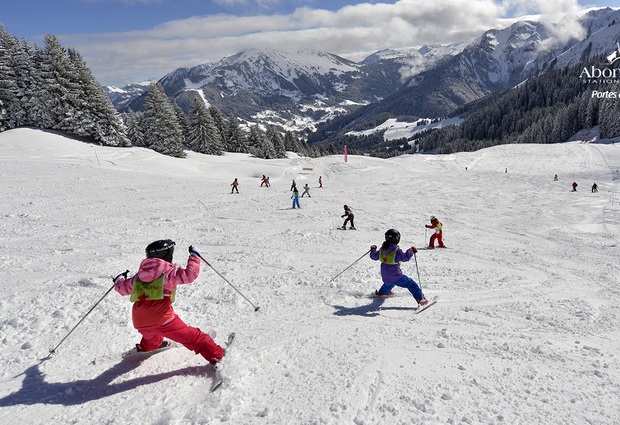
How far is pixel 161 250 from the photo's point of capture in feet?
15.9

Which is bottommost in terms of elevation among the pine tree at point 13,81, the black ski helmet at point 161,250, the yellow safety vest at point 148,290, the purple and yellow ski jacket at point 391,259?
the purple and yellow ski jacket at point 391,259

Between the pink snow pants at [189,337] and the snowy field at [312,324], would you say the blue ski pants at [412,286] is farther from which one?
the pink snow pants at [189,337]

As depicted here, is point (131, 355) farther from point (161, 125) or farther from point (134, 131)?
point (134, 131)

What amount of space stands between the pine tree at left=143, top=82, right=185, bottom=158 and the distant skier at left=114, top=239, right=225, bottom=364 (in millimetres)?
47343

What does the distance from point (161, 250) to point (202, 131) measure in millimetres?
53720

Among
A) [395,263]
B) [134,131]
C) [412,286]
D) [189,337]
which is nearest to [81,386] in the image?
[189,337]

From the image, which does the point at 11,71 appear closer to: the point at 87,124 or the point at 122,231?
the point at 87,124

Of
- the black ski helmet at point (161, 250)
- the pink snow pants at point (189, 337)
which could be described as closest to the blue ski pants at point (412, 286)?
the pink snow pants at point (189, 337)

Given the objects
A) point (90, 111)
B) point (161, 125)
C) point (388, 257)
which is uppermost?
point (90, 111)

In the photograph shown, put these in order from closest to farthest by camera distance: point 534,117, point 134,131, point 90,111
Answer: point 90,111 < point 134,131 < point 534,117

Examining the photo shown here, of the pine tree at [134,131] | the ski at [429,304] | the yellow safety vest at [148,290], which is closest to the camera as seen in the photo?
the yellow safety vest at [148,290]

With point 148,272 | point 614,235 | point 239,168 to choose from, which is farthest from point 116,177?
point 614,235

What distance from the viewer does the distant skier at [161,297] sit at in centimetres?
461

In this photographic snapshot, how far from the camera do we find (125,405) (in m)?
4.20
